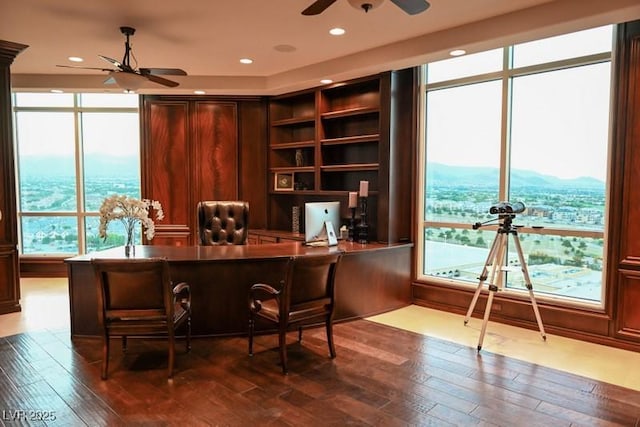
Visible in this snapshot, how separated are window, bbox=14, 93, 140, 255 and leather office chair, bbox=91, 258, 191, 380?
12.8 ft

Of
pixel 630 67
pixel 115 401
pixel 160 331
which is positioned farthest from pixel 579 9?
pixel 115 401

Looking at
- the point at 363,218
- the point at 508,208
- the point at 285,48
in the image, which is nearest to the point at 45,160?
the point at 285,48

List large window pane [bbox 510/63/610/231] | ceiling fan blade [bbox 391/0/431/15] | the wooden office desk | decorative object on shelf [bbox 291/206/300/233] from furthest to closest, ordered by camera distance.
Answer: decorative object on shelf [bbox 291/206/300/233] < large window pane [bbox 510/63/610/231] < the wooden office desk < ceiling fan blade [bbox 391/0/431/15]

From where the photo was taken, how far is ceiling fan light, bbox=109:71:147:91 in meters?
3.79

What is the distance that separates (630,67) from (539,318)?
224cm

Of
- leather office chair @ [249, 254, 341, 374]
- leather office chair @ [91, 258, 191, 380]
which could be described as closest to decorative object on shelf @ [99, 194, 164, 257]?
leather office chair @ [91, 258, 191, 380]

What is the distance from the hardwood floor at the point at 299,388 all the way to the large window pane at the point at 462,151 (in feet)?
5.43

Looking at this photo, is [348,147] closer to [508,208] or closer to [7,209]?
[508,208]

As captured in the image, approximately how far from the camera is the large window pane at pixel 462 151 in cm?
455

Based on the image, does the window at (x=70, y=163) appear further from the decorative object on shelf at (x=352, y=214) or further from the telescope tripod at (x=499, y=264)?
the telescope tripod at (x=499, y=264)

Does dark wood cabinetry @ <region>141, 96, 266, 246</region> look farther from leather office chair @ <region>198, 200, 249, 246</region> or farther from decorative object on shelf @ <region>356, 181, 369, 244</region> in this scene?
decorative object on shelf @ <region>356, 181, 369, 244</region>

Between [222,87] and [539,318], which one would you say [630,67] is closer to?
[539,318]

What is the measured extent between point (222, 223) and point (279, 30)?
7.12ft

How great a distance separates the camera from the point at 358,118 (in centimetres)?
540
